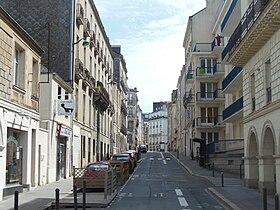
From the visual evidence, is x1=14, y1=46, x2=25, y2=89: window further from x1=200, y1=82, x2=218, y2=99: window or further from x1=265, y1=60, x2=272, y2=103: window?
x1=200, y1=82, x2=218, y2=99: window

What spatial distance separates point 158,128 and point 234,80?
429 ft

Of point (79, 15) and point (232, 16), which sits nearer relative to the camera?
point (232, 16)

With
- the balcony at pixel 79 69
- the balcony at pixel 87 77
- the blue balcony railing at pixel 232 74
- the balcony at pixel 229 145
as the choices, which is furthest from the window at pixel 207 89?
the balcony at pixel 79 69

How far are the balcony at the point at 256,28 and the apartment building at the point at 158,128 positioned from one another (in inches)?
A: 5091

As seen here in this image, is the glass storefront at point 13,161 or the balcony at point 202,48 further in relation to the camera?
the balcony at point 202,48

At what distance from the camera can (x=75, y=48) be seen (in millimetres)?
34969

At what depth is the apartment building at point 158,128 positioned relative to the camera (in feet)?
527

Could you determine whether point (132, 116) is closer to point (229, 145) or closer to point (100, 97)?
point (100, 97)

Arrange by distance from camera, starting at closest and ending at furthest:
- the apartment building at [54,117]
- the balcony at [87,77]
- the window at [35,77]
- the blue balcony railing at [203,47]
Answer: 1. the window at [35,77]
2. the apartment building at [54,117]
3. the balcony at [87,77]
4. the blue balcony railing at [203,47]

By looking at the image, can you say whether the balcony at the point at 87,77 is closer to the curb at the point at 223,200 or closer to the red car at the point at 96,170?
the red car at the point at 96,170

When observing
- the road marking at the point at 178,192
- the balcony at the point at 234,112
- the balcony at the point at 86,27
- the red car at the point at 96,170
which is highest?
the balcony at the point at 86,27

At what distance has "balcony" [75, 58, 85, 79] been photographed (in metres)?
34.9

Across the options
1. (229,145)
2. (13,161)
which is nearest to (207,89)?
(229,145)

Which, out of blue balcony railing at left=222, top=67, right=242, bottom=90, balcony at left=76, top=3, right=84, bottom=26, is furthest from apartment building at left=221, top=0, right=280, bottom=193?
balcony at left=76, top=3, right=84, bottom=26
